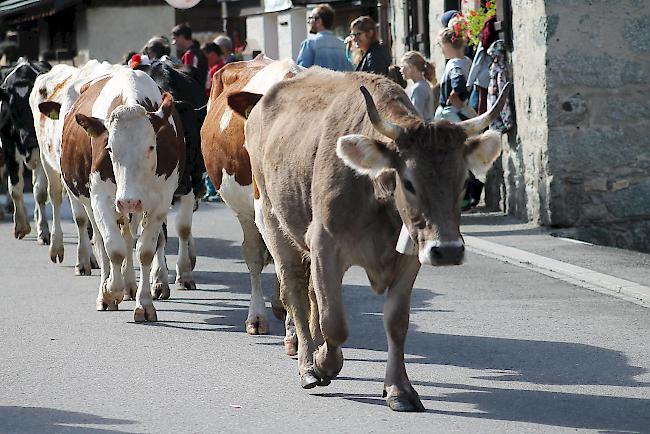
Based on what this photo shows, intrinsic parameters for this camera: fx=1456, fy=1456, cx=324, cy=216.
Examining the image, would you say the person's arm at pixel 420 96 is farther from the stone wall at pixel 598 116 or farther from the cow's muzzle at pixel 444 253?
the cow's muzzle at pixel 444 253

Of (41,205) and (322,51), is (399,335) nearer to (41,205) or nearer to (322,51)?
(322,51)

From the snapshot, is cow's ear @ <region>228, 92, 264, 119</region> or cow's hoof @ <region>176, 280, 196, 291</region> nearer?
cow's ear @ <region>228, 92, 264, 119</region>

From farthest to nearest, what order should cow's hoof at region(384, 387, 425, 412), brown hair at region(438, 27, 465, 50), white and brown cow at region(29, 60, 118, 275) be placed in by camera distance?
brown hair at region(438, 27, 465, 50), white and brown cow at region(29, 60, 118, 275), cow's hoof at region(384, 387, 425, 412)

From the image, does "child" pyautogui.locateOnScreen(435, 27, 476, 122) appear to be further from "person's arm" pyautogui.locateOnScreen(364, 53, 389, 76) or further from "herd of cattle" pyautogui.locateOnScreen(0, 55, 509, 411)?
"herd of cattle" pyautogui.locateOnScreen(0, 55, 509, 411)

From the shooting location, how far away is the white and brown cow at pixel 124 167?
1004cm

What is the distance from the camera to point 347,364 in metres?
8.44

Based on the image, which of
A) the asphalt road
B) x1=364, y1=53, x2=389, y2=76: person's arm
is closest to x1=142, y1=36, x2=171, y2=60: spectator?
x1=364, y1=53, x2=389, y2=76: person's arm

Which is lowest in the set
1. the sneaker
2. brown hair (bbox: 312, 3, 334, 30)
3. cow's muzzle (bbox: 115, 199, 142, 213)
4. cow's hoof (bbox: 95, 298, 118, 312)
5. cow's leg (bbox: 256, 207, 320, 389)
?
the sneaker

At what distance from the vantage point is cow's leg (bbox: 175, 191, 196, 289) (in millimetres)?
11945

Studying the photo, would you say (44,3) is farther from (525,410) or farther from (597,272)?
(525,410)

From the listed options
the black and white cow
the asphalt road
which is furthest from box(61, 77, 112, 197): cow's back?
the black and white cow

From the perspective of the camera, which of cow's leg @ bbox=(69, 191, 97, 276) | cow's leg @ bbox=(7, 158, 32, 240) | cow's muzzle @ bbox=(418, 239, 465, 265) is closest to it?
cow's muzzle @ bbox=(418, 239, 465, 265)

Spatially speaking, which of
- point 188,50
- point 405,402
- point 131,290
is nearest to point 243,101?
point 131,290

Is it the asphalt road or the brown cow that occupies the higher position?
the brown cow
